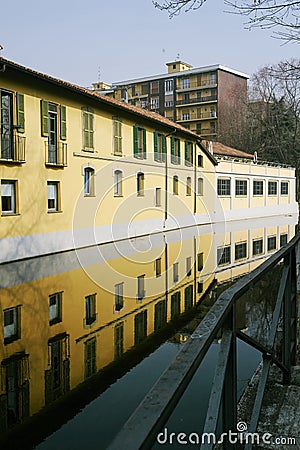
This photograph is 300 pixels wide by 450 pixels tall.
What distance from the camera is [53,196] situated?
16016 millimetres

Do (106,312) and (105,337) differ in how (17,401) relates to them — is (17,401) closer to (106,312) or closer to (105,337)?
(105,337)

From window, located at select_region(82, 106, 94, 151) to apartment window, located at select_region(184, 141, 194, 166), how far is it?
10122 millimetres

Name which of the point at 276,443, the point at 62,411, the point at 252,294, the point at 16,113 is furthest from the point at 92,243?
the point at 276,443

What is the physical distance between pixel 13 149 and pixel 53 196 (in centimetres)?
259

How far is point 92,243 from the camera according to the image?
17.7m

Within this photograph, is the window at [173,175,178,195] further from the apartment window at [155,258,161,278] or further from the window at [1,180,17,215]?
the window at [1,180,17,215]

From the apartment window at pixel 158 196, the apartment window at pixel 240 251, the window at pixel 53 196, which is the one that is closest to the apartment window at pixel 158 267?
the apartment window at pixel 240 251

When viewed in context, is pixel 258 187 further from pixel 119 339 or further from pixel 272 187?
pixel 119 339

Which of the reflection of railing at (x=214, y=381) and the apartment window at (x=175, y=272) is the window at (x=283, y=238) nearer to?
the apartment window at (x=175, y=272)

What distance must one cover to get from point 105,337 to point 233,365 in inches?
211

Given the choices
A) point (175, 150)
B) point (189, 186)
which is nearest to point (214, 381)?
point (175, 150)

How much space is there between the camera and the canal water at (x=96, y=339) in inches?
170

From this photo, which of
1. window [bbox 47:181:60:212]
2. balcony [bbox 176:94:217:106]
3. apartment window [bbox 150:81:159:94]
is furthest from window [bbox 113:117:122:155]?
apartment window [bbox 150:81:159:94]

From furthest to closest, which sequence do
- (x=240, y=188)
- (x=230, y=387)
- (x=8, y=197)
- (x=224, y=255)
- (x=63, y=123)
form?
(x=240, y=188)
(x=224, y=255)
(x=63, y=123)
(x=8, y=197)
(x=230, y=387)
